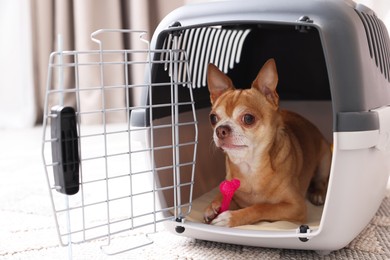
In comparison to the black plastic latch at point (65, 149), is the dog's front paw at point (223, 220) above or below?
below

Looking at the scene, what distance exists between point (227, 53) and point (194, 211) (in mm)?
652

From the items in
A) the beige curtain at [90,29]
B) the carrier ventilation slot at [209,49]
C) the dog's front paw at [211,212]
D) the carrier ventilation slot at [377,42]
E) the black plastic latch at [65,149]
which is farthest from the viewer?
the beige curtain at [90,29]

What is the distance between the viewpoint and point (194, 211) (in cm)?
132

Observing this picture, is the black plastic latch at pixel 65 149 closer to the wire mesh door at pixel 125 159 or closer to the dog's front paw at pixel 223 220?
the wire mesh door at pixel 125 159

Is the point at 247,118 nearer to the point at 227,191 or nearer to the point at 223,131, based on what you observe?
the point at 223,131

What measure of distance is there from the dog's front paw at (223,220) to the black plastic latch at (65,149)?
0.41 m

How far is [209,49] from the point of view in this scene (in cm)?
164

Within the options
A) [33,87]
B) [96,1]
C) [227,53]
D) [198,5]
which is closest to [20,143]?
[33,87]

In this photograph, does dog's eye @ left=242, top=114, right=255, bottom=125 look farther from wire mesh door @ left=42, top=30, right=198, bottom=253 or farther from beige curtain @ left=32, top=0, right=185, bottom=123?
beige curtain @ left=32, top=0, right=185, bottom=123

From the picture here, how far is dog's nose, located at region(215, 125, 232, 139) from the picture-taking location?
1193 mm

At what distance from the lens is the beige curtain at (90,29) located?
9.43 feet

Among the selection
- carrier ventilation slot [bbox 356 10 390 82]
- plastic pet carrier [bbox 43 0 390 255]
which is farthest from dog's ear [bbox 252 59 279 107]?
carrier ventilation slot [bbox 356 10 390 82]

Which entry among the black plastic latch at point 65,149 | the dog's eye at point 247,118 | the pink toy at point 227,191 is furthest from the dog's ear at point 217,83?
the black plastic latch at point 65,149

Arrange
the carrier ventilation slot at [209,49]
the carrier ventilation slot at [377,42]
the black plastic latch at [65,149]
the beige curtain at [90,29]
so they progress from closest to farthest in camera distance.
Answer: the black plastic latch at [65,149] < the carrier ventilation slot at [377,42] < the carrier ventilation slot at [209,49] < the beige curtain at [90,29]
